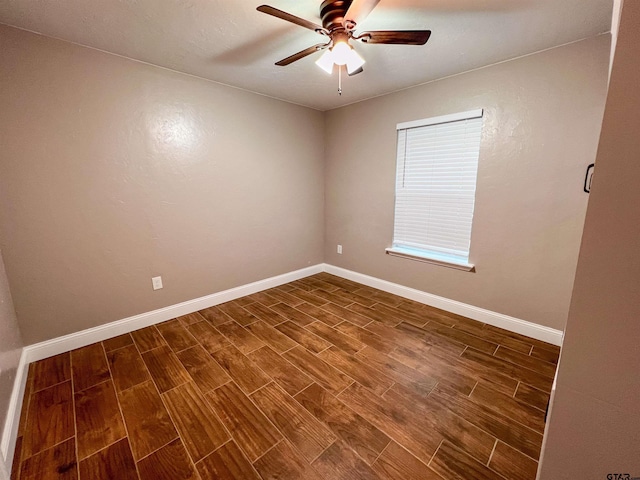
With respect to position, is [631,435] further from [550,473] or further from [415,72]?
[415,72]

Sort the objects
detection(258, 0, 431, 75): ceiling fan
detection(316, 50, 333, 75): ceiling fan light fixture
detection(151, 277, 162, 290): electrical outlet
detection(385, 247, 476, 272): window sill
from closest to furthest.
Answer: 1. detection(258, 0, 431, 75): ceiling fan
2. detection(316, 50, 333, 75): ceiling fan light fixture
3. detection(151, 277, 162, 290): electrical outlet
4. detection(385, 247, 476, 272): window sill

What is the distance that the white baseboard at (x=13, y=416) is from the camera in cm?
117

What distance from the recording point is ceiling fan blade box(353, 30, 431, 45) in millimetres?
1351

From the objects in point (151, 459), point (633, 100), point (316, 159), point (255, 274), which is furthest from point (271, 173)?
point (633, 100)

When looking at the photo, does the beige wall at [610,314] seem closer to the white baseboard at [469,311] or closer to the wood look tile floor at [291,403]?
the wood look tile floor at [291,403]

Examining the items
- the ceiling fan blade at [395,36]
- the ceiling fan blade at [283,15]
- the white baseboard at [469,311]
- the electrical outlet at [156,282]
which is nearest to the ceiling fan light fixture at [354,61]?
the ceiling fan blade at [395,36]

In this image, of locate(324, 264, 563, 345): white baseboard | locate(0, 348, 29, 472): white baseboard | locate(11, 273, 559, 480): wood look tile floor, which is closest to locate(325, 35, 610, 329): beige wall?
locate(324, 264, 563, 345): white baseboard

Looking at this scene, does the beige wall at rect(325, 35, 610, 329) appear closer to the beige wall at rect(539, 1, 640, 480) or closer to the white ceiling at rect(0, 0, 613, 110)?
the white ceiling at rect(0, 0, 613, 110)

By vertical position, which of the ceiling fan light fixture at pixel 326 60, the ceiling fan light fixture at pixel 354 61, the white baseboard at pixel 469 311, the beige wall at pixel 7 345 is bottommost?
the white baseboard at pixel 469 311

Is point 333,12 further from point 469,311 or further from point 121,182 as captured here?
point 469,311

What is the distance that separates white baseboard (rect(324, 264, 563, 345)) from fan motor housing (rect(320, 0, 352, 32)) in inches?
99.0

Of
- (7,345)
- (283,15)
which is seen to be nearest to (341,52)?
(283,15)

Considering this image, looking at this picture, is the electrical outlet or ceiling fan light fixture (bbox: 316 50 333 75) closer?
ceiling fan light fixture (bbox: 316 50 333 75)

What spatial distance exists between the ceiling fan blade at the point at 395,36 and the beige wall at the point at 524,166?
124cm
